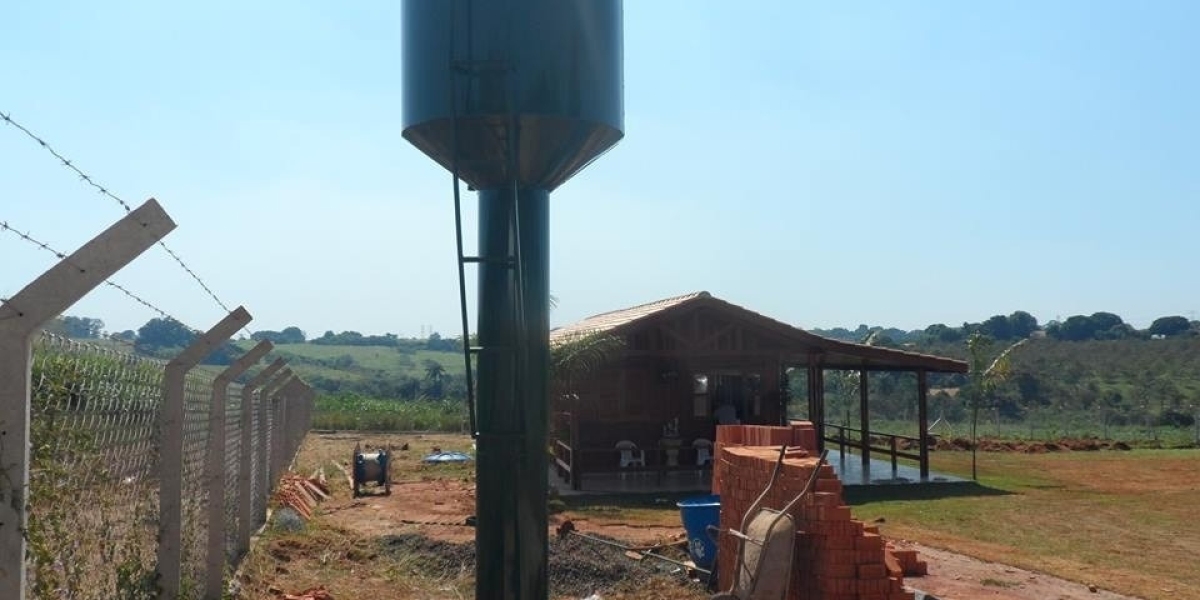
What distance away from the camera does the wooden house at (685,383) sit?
20547 mm

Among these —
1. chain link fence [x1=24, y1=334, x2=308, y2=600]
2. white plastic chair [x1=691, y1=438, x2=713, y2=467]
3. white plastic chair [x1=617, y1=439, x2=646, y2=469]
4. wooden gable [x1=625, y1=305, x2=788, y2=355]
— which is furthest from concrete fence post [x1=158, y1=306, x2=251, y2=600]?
white plastic chair [x1=691, y1=438, x2=713, y2=467]

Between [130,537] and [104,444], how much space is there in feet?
3.24

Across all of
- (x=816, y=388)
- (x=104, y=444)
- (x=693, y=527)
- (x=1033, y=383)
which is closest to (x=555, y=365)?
(x=816, y=388)

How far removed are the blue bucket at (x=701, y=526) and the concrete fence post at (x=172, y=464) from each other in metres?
5.17

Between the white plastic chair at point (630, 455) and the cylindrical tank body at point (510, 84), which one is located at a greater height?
the cylindrical tank body at point (510, 84)

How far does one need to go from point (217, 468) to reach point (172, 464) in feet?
6.82

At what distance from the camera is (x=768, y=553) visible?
715 centimetres

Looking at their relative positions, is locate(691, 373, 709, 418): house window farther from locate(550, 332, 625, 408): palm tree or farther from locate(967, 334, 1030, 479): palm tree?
locate(967, 334, 1030, 479): palm tree

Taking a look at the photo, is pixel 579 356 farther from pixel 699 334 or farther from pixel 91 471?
pixel 91 471

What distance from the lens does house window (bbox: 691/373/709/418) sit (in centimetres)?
2244

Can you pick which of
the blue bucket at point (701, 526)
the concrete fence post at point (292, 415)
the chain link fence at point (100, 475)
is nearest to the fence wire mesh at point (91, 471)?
the chain link fence at point (100, 475)

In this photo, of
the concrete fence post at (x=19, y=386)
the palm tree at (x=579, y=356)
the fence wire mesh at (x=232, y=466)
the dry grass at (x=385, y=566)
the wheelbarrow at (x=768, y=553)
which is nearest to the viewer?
the concrete fence post at (x=19, y=386)

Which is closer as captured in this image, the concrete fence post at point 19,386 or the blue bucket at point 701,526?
the concrete fence post at point 19,386

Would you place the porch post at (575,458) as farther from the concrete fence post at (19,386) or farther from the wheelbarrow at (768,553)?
the concrete fence post at (19,386)
